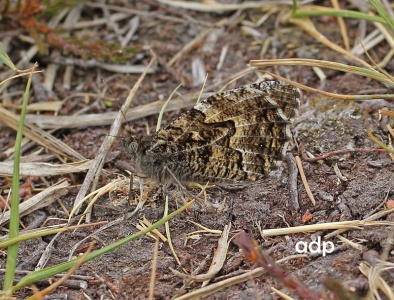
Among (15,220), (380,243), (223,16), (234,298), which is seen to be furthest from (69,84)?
(380,243)

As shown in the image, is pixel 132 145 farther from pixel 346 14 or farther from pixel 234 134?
pixel 346 14

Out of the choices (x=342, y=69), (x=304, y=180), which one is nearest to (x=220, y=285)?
(x=304, y=180)

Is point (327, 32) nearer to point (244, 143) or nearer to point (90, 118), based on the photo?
point (244, 143)

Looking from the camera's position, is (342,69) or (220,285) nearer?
(220,285)

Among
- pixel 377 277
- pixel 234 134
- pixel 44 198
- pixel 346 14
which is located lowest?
pixel 44 198

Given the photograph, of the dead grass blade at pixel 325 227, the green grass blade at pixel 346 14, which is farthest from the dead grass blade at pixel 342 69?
the dead grass blade at pixel 325 227

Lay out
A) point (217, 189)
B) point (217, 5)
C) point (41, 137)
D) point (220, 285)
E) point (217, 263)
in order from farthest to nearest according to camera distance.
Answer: point (217, 5), point (41, 137), point (217, 189), point (217, 263), point (220, 285)
